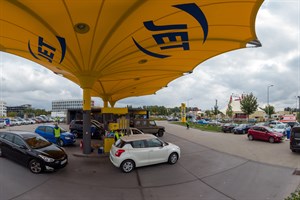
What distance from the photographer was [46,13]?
8.23 meters

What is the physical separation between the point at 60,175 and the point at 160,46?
864cm

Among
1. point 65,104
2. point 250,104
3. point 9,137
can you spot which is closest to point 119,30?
point 9,137

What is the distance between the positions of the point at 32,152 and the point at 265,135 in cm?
1897

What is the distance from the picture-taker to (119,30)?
9.76 metres

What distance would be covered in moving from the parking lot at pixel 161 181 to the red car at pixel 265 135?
7.42 m

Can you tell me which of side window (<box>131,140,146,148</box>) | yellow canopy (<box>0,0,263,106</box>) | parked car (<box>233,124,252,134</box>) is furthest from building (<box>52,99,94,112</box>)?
side window (<box>131,140,146,148</box>)

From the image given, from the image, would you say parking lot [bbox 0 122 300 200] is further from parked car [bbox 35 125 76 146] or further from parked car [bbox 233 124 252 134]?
parked car [bbox 233 124 252 134]

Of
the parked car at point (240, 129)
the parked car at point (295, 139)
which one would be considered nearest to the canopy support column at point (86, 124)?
the parked car at point (295, 139)

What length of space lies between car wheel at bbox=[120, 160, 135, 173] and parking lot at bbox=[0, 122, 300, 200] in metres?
0.26

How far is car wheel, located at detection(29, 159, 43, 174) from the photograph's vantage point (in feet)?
27.2

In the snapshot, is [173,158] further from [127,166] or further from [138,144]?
[127,166]

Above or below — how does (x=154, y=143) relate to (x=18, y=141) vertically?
below

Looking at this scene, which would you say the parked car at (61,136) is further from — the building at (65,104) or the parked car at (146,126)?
the building at (65,104)

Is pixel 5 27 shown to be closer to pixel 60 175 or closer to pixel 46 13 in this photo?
pixel 46 13
